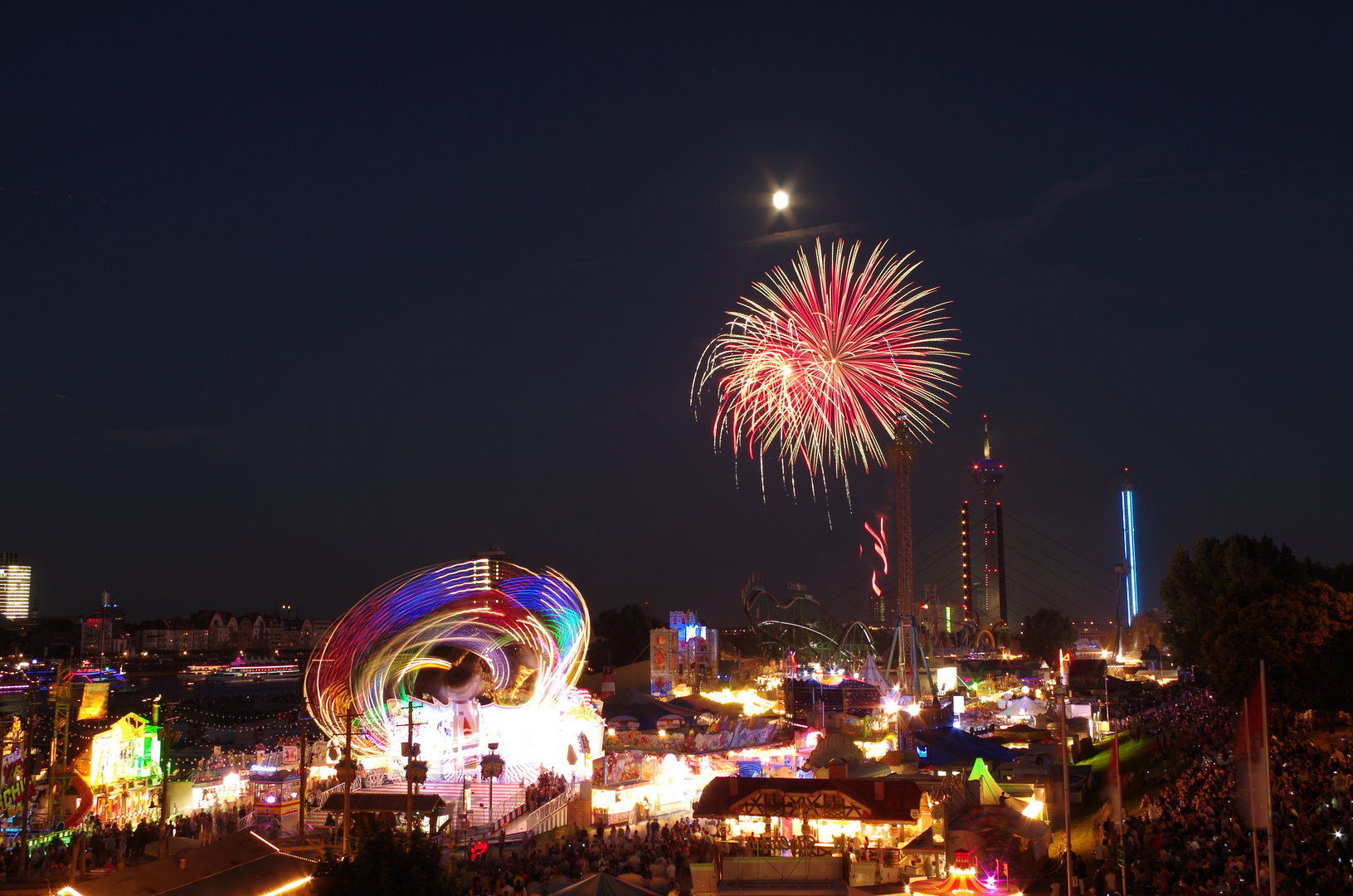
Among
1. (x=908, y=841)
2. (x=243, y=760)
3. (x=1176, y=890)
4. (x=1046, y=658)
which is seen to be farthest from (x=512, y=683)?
(x=1046, y=658)

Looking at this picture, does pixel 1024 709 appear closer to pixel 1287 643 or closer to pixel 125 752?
pixel 1287 643

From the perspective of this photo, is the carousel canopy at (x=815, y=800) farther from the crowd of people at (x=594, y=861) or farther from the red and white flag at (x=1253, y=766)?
the red and white flag at (x=1253, y=766)

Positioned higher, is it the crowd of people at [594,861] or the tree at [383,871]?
the tree at [383,871]

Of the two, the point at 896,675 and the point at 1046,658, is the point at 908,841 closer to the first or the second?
the point at 896,675

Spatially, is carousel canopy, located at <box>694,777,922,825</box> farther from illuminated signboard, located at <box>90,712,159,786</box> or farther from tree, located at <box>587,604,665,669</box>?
tree, located at <box>587,604,665,669</box>

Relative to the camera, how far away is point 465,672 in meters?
35.7

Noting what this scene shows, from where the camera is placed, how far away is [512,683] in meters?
36.4

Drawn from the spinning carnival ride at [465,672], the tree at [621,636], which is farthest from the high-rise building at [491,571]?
the tree at [621,636]

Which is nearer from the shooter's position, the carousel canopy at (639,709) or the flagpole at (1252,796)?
the flagpole at (1252,796)

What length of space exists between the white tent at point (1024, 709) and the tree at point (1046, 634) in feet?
247

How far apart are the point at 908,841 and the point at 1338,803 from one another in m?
7.69

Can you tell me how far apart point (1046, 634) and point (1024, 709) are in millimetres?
80420

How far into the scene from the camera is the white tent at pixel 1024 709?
2042 inches

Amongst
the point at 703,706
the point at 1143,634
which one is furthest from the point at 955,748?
the point at 1143,634
